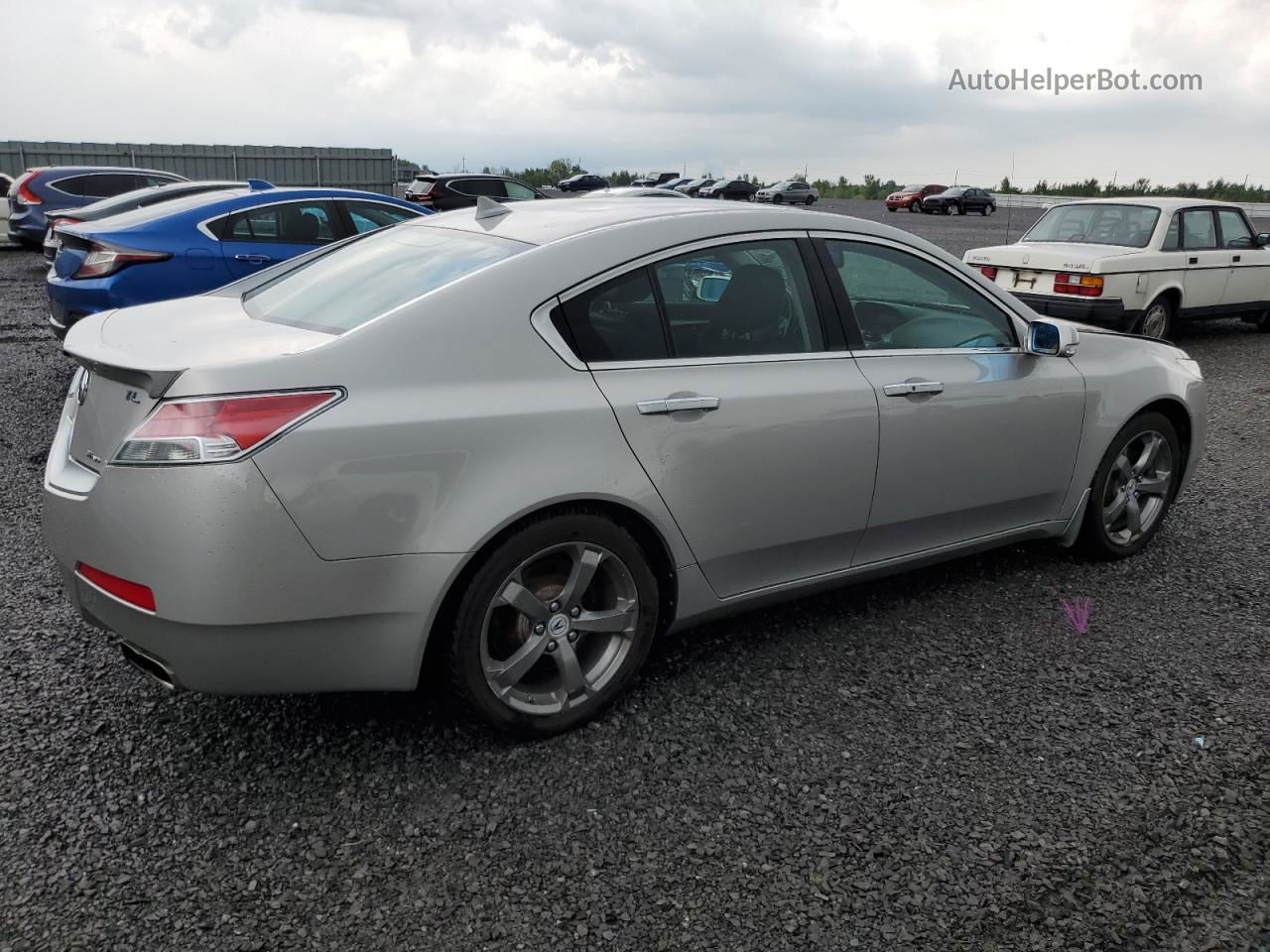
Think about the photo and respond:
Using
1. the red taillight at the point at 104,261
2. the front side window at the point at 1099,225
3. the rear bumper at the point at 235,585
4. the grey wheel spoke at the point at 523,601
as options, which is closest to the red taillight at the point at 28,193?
the red taillight at the point at 104,261

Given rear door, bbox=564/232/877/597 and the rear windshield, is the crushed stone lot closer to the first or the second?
rear door, bbox=564/232/877/597

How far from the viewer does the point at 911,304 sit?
4.06 metres

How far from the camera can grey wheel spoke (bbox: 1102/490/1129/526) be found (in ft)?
15.7

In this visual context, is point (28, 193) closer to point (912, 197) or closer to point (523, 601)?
point (523, 601)

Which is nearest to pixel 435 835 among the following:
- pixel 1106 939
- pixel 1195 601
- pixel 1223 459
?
pixel 1106 939

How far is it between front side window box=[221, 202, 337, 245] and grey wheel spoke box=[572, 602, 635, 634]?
6.26 meters

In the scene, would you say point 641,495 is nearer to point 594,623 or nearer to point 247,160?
point 594,623

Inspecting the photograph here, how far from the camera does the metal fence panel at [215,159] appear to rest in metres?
30.3

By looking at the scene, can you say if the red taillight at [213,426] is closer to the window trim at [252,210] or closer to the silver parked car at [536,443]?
the silver parked car at [536,443]

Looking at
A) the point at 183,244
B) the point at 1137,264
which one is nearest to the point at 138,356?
the point at 183,244

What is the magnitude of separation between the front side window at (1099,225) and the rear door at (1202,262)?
504 mm

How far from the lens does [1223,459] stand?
22.7 ft

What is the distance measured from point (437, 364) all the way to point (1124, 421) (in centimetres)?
314

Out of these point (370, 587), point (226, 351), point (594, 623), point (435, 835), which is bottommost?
point (435, 835)
